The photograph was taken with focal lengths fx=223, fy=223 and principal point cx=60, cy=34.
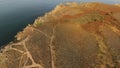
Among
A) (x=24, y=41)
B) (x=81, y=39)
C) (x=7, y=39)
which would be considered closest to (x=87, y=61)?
(x=81, y=39)

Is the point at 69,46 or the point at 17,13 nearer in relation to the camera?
the point at 69,46

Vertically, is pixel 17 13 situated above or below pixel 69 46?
above

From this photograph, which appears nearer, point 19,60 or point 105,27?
point 19,60

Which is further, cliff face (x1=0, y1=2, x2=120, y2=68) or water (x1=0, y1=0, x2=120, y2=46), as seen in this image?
water (x1=0, y1=0, x2=120, y2=46)

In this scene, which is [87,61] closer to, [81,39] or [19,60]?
[81,39]
